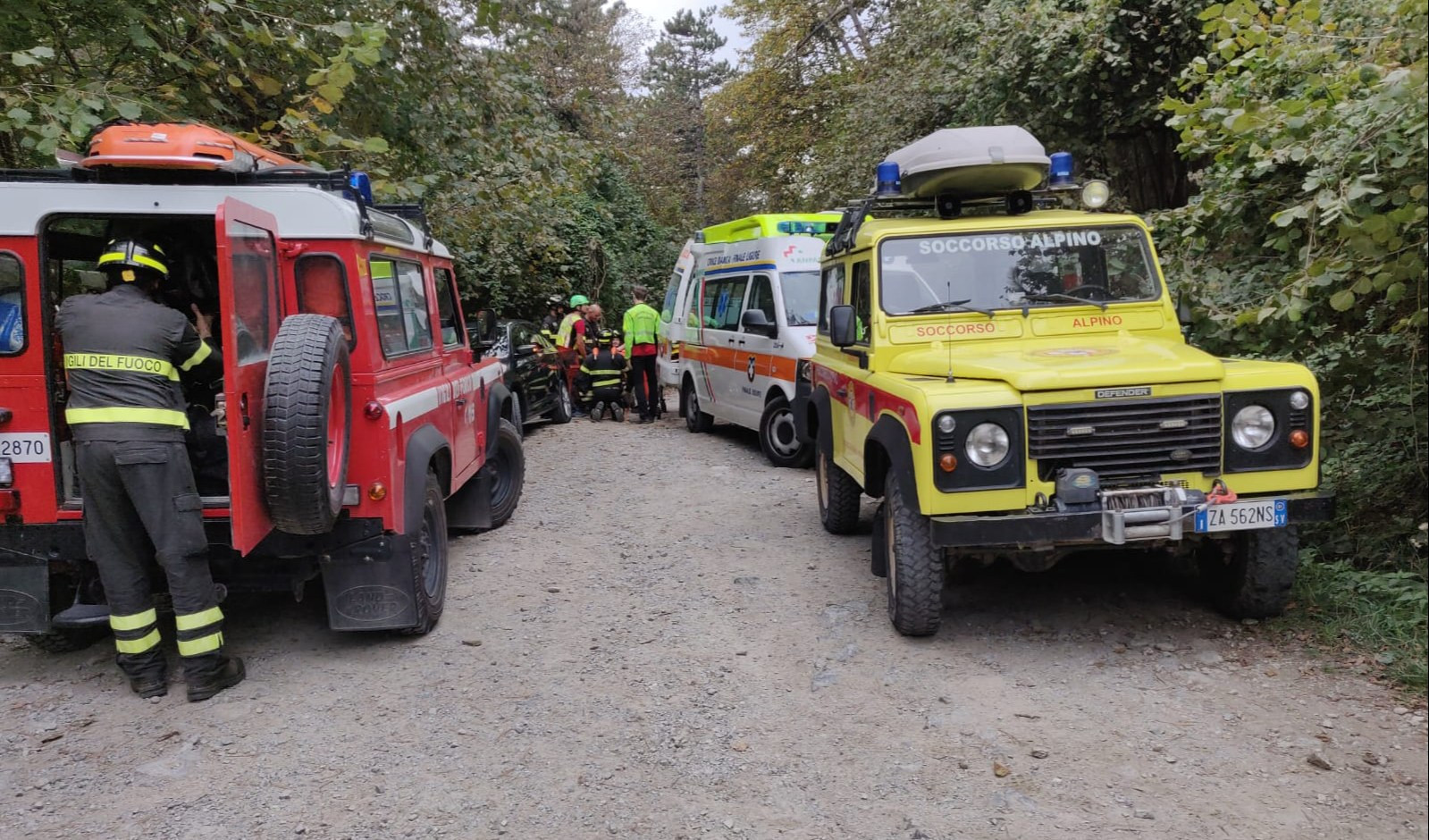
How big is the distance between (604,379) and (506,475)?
230 inches

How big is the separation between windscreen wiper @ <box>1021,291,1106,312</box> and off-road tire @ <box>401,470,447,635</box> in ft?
11.5

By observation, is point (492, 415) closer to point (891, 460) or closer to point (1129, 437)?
point (891, 460)

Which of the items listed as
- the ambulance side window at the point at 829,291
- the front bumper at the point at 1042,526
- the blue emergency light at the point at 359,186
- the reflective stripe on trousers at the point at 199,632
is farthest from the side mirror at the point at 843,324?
the reflective stripe on trousers at the point at 199,632

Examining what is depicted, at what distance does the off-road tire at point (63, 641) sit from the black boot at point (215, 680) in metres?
1.12

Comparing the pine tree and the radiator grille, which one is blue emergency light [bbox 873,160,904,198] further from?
the pine tree

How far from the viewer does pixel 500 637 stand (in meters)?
5.16

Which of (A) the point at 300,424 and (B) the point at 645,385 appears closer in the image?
(A) the point at 300,424

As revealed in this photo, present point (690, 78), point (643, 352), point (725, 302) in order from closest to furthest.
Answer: point (725, 302) → point (643, 352) → point (690, 78)

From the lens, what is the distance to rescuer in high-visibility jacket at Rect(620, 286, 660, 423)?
12805 mm

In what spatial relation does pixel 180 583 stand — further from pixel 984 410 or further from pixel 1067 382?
pixel 1067 382

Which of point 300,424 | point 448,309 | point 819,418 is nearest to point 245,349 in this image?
point 300,424

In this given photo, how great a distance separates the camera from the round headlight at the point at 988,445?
13.9ft

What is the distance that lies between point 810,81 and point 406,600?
72.2 ft

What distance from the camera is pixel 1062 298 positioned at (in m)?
5.42
